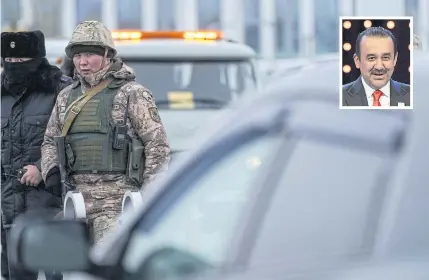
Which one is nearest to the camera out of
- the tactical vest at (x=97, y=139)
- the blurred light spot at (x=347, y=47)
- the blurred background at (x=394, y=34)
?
the blurred background at (x=394, y=34)

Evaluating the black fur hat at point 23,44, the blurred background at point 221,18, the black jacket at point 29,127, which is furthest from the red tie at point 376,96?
the blurred background at point 221,18

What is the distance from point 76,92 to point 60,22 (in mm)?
10021

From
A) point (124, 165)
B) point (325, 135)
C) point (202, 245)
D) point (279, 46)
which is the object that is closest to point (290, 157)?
point (325, 135)

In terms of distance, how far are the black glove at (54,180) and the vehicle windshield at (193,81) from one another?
4490 millimetres

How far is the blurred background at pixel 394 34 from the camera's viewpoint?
9.99 feet

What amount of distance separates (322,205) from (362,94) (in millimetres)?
329

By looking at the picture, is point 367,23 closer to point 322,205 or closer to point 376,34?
point 376,34

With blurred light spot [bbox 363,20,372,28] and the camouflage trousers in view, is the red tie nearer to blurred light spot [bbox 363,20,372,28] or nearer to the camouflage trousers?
blurred light spot [bbox 363,20,372,28]

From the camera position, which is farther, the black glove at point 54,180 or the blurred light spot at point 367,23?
the black glove at point 54,180

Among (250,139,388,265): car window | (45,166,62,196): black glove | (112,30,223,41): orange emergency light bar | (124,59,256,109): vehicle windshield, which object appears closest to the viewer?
(250,139,388,265): car window

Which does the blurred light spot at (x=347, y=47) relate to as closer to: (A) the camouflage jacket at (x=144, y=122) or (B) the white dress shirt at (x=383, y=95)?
(B) the white dress shirt at (x=383, y=95)

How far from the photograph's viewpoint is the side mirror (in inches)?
132

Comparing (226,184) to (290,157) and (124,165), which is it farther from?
(124,165)

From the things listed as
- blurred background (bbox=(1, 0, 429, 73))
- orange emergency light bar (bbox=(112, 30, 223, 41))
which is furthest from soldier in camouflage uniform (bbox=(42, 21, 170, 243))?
blurred background (bbox=(1, 0, 429, 73))
